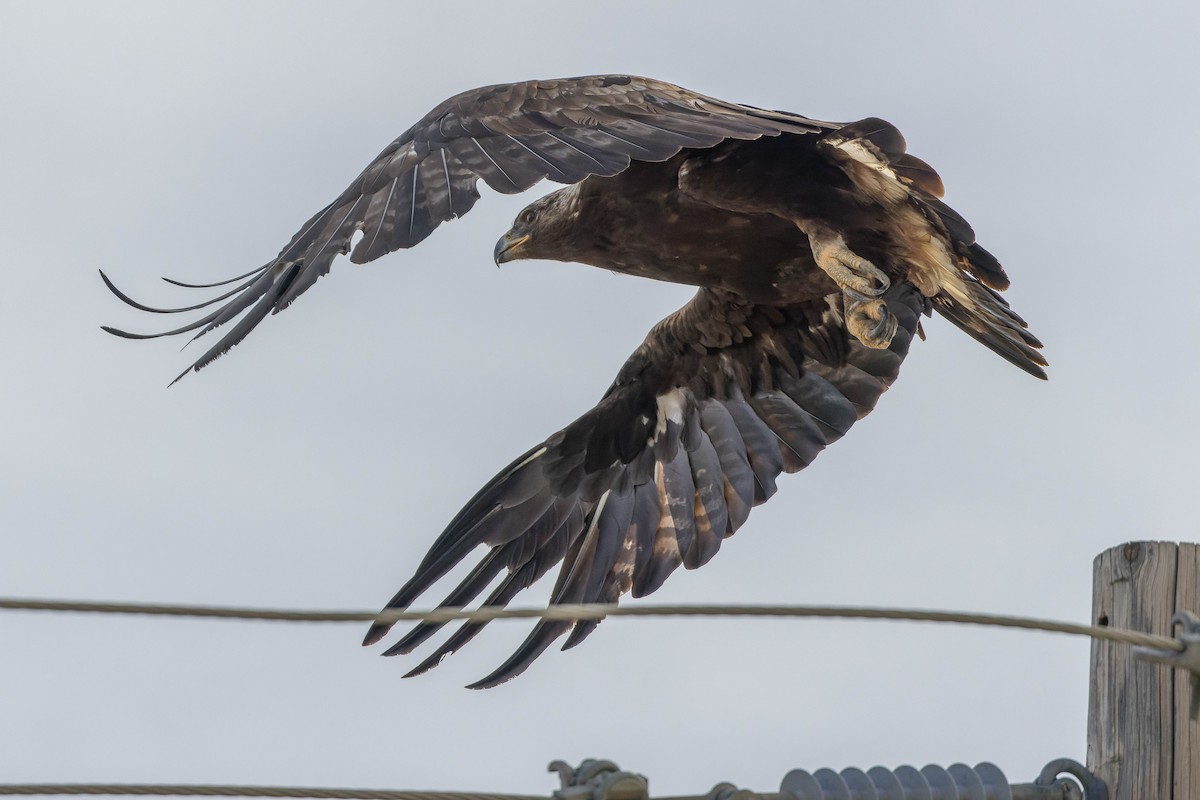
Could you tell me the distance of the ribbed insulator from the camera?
325 cm

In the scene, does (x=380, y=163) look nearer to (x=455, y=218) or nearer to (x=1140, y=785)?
(x=455, y=218)

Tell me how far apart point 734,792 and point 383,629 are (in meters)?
2.55

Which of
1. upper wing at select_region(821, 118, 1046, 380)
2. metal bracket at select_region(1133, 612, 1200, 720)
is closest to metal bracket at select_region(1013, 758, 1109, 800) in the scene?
metal bracket at select_region(1133, 612, 1200, 720)

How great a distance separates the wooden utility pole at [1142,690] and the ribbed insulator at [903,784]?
0.24m

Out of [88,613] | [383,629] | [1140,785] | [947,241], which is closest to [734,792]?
[1140,785]

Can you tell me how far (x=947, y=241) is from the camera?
5.77 meters

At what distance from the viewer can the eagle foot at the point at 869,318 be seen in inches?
235

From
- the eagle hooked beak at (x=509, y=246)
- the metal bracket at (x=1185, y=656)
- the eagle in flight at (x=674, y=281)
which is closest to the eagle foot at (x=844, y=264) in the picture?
the eagle in flight at (x=674, y=281)

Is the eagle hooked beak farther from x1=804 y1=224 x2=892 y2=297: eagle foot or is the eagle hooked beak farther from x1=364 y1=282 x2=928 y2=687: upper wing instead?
x1=804 y1=224 x2=892 y2=297: eagle foot

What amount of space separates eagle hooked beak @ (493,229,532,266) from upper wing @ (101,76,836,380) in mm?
1351

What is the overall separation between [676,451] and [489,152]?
2549mm

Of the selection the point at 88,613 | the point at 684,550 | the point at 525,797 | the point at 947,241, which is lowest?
the point at 525,797

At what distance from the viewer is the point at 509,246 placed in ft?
21.8

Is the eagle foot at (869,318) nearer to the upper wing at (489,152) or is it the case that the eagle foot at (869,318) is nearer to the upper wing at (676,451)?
the upper wing at (676,451)
